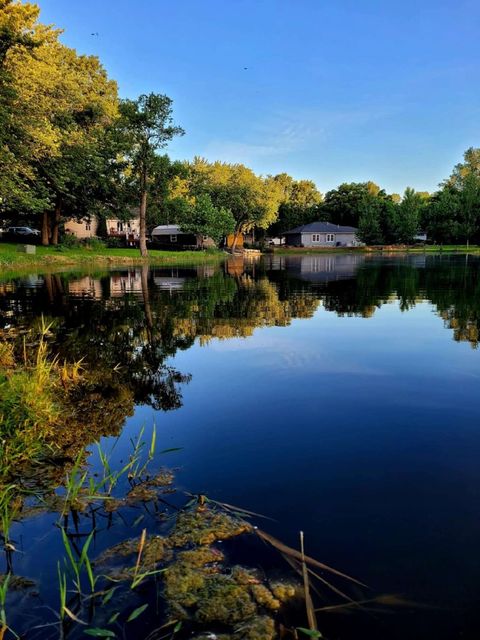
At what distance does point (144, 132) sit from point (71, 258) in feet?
56.0

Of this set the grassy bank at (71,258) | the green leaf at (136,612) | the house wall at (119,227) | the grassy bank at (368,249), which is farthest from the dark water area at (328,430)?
the grassy bank at (368,249)

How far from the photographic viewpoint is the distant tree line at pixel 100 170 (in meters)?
29.8

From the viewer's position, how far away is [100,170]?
145 feet

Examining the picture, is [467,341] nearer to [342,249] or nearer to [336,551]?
[336,551]

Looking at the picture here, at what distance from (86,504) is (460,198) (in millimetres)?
98679

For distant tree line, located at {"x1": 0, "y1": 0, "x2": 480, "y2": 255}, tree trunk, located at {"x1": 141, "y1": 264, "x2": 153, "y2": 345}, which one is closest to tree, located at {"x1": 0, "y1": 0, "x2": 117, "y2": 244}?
distant tree line, located at {"x1": 0, "y1": 0, "x2": 480, "y2": 255}

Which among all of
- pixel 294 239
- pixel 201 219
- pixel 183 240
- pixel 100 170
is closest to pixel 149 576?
pixel 100 170

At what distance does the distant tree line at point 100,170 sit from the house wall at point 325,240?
226 inches

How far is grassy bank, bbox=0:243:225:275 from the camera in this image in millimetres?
35156

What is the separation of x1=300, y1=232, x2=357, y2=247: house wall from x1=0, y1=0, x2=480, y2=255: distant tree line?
18.9ft

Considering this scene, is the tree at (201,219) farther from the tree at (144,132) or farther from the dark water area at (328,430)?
the dark water area at (328,430)

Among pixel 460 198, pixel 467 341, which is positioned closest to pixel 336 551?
pixel 467 341

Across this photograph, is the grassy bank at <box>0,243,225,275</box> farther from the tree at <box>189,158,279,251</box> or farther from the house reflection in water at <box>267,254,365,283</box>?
the tree at <box>189,158,279,251</box>

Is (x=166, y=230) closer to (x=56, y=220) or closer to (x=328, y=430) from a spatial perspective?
(x=56, y=220)
